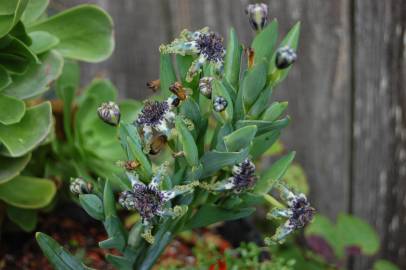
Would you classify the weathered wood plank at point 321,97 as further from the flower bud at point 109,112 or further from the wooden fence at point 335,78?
the flower bud at point 109,112

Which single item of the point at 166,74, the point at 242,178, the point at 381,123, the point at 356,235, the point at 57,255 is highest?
the point at 166,74

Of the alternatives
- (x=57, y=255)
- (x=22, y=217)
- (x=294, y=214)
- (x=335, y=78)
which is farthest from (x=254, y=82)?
(x=335, y=78)

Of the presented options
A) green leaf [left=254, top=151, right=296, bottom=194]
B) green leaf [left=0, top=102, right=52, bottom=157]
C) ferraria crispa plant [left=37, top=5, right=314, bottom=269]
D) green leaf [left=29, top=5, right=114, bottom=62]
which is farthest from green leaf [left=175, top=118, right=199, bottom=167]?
green leaf [left=29, top=5, right=114, bottom=62]

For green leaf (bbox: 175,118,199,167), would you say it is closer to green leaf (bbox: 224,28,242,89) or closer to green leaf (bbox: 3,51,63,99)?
green leaf (bbox: 224,28,242,89)

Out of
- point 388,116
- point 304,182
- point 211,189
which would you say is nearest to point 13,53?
point 211,189

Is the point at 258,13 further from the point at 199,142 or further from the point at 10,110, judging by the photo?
the point at 10,110

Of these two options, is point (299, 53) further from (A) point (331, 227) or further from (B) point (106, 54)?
(B) point (106, 54)

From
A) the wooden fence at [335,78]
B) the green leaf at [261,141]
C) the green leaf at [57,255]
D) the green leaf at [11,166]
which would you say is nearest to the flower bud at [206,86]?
the green leaf at [261,141]
